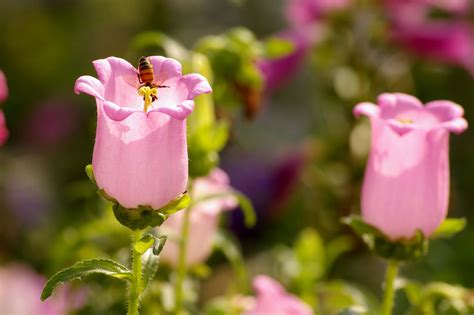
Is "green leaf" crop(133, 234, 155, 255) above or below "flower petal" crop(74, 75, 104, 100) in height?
below

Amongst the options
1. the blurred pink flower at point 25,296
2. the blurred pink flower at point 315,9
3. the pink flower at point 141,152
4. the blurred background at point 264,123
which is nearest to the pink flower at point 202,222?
the blurred background at point 264,123

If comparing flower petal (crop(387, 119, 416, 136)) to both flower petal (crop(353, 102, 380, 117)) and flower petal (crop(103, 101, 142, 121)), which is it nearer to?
flower petal (crop(353, 102, 380, 117))

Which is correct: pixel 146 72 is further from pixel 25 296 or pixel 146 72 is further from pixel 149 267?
pixel 25 296

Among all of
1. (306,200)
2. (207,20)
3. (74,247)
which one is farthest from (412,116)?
(207,20)

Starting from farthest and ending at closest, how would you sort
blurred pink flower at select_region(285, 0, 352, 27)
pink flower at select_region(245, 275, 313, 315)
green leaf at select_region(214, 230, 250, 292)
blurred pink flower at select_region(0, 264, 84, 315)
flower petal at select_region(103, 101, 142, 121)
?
blurred pink flower at select_region(285, 0, 352, 27), blurred pink flower at select_region(0, 264, 84, 315), green leaf at select_region(214, 230, 250, 292), pink flower at select_region(245, 275, 313, 315), flower petal at select_region(103, 101, 142, 121)

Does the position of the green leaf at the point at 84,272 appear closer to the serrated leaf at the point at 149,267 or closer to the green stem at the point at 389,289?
the serrated leaf at the point at 149,267

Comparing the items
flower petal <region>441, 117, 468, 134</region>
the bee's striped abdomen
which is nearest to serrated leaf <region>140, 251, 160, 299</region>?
the bee's striped abdomen
